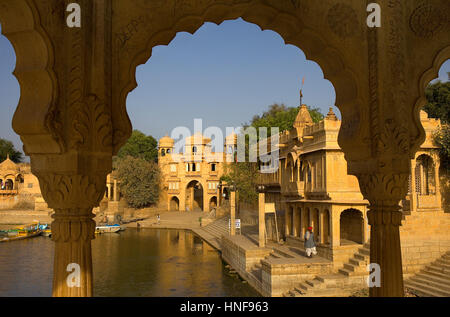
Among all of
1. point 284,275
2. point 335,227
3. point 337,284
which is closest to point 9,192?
point 284,275

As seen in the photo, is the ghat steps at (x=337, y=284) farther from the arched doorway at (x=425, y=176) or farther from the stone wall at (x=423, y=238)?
the arched doorway at (x=425, y=176)

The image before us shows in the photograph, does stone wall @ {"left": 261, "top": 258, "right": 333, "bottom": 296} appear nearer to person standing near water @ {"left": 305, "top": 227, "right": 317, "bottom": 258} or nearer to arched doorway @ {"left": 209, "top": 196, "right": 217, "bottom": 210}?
person standing near water @ {"left": 305, "top": 227, "right": 317, "bottom": 258}

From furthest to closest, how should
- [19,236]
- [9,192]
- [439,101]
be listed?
[9,192]
[19,236]
[439,101]

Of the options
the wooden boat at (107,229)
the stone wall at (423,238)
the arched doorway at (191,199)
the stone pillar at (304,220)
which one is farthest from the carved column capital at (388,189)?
the arched doorway at (191,199)

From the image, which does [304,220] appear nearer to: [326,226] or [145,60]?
[326,226]

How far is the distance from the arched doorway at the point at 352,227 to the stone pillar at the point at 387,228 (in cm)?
1204

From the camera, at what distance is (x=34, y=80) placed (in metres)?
3.37

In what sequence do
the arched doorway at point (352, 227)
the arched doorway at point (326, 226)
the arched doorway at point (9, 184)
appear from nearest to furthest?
the arched doorway at point (352, 227), the arched doorway at point (326, 226), the arched doorway at point (9, 184)

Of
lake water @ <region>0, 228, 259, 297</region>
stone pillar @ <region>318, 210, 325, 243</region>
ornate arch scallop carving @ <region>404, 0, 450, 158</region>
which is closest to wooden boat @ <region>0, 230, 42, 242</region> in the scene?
lake water @ <region>0, 228, 259, 297</region>

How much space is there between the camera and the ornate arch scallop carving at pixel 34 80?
10.7ft

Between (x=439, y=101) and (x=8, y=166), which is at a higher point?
(x=439, y=101)

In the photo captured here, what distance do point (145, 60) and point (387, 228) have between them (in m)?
3.12

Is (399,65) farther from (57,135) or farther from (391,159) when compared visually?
(57,135)
